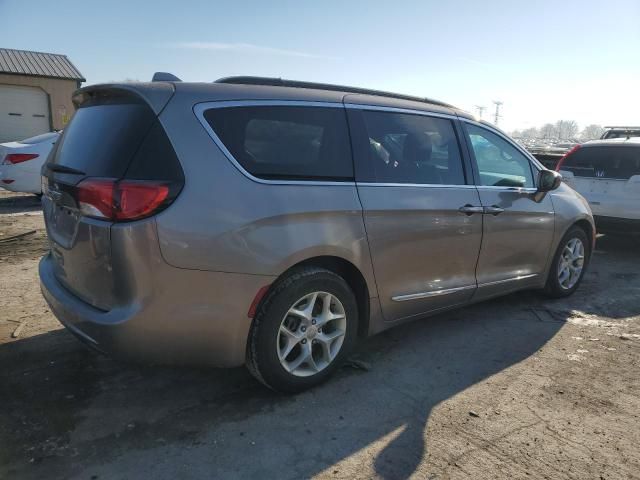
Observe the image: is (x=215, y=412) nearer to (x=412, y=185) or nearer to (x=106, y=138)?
(x=106, y=138)

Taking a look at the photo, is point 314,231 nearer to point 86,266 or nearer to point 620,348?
point 86,266

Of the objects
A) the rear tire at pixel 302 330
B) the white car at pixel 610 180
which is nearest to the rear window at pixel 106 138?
the rear tire at pixel 302 330

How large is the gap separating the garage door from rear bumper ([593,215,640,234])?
2406cm

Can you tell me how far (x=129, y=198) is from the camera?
2.48 m

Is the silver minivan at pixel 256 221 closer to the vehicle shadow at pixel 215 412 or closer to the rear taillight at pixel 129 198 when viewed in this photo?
the rear taillight at pixel 129 198

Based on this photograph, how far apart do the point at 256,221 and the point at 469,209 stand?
Result: 1.86 metres

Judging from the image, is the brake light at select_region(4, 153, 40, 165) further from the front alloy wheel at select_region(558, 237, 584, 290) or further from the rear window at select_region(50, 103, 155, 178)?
the front alloy wheel at select_region(558, 237, 584, 290)

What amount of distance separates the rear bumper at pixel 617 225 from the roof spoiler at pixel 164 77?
652 cm

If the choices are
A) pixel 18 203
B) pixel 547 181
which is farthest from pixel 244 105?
pixel 18 203

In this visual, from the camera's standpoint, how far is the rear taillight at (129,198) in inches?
97.7

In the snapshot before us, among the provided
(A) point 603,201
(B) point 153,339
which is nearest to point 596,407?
(B) point 153,339

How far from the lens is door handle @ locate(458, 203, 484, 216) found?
3.81 meters

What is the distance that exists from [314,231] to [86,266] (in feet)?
4.10

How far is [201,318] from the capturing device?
2.68 meters
